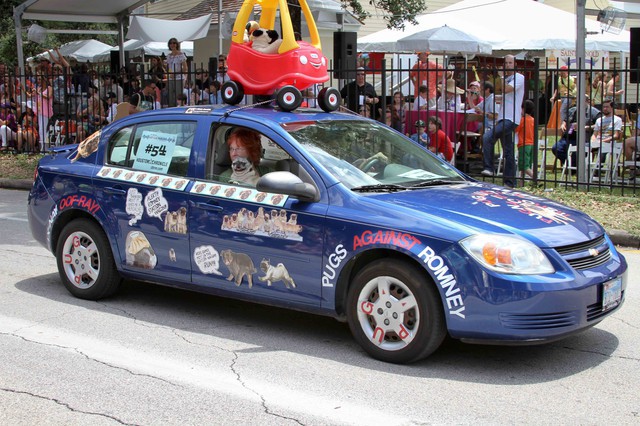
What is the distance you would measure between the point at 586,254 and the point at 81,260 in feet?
13.1

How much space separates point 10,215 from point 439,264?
856 cm

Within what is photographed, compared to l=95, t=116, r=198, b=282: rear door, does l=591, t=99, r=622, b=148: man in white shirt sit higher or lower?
higher

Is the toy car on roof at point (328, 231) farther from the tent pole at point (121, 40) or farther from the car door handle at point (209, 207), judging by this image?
the tent pole at point (121, 40)

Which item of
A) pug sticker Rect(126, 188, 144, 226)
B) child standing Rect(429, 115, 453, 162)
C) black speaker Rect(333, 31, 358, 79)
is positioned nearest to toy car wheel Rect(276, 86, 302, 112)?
pug sticker Rect(126, 188, 144, 226)

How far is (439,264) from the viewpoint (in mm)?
5109

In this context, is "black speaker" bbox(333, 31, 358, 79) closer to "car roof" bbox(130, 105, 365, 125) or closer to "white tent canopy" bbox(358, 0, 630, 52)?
"white tent canopy" bbox(358, 0, 630, 52)

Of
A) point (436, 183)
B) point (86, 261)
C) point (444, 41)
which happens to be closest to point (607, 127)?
point (444, 41)

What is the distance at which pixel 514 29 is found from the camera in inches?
868

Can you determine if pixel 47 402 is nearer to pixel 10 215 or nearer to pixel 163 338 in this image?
pixel 163 338

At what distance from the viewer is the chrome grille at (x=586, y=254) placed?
17.0 ft

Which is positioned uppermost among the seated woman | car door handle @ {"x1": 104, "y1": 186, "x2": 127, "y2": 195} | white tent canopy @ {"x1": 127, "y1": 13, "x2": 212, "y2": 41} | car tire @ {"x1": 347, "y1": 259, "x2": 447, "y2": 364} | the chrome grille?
white tent canopy @ {"x1": 127, "y1": 13, "x2": 212, "y2": 41}

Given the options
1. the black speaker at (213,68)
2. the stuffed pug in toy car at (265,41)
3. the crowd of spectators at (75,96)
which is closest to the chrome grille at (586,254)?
the stuffed pug in toy car at (265,41)

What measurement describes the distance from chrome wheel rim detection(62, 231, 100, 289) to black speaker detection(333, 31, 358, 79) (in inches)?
307

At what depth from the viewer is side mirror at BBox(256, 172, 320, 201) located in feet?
18.4
